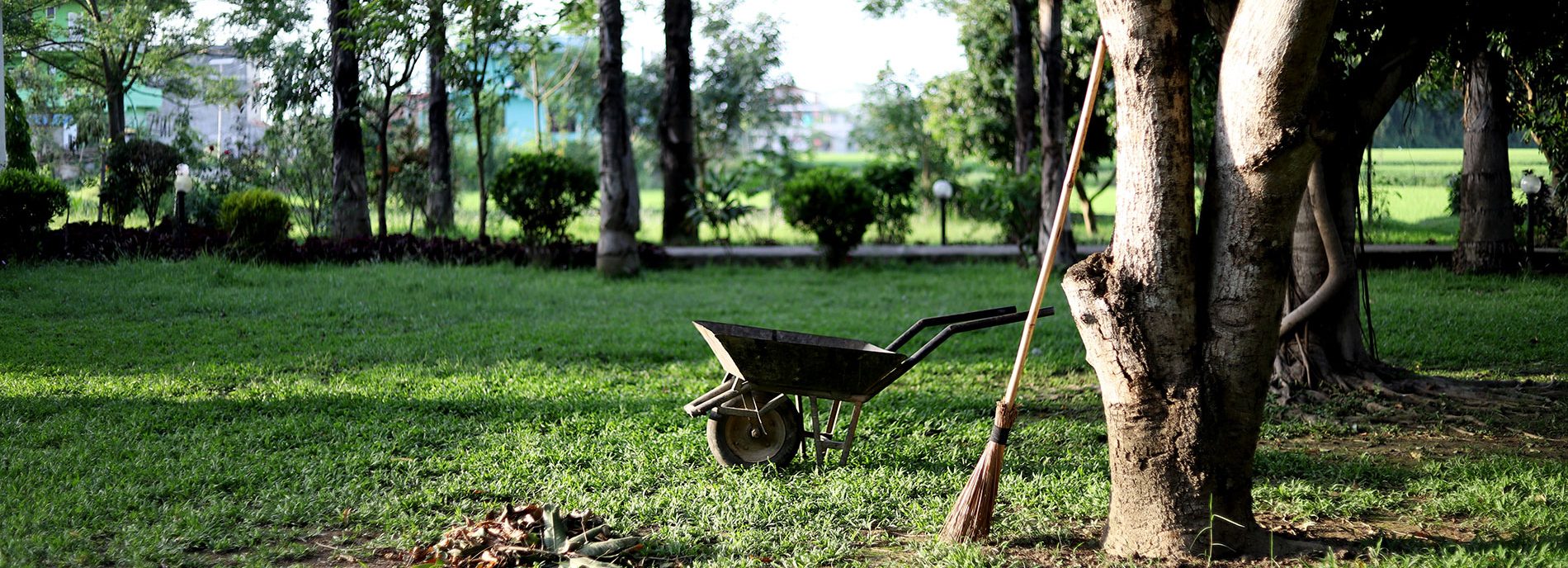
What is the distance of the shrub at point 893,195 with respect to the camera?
14516 millimetres

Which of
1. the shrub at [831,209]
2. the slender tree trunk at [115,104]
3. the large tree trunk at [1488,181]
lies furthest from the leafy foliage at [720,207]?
the slender tree trunk at [115,104]

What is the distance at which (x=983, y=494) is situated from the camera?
3.78 meters

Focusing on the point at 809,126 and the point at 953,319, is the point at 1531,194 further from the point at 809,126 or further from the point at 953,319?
the point at 809,126

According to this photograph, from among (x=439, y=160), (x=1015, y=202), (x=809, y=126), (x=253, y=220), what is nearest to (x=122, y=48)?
(x=439, y=160)

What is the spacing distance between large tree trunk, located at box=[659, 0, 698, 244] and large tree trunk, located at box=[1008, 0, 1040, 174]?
434cm

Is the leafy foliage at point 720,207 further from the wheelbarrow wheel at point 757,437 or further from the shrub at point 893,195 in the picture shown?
the wheelbarrow wheel at point 757,437

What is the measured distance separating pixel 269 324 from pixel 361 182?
18.6ft

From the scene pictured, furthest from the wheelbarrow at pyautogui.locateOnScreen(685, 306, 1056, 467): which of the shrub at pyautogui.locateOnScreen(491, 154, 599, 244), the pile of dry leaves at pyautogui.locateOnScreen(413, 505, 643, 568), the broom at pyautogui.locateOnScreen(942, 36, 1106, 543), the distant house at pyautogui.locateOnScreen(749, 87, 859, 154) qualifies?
the distant house at pyautogui.locateOnScreen(749, 87, 859, 154)

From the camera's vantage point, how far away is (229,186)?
1495cm

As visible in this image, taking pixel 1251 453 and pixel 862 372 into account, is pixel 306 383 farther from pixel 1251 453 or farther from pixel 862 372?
pixel 1251 453

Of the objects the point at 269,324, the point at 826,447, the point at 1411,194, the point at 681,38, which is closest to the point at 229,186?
the point at 681,38

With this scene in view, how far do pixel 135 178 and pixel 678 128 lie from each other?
6.40 metres

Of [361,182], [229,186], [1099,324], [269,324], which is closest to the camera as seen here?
[1099,324]

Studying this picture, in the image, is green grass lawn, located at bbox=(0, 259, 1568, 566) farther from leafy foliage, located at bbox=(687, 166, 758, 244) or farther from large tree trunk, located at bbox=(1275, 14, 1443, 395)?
leafy foliage, located at bbox=(687, 166, 758, 244)
